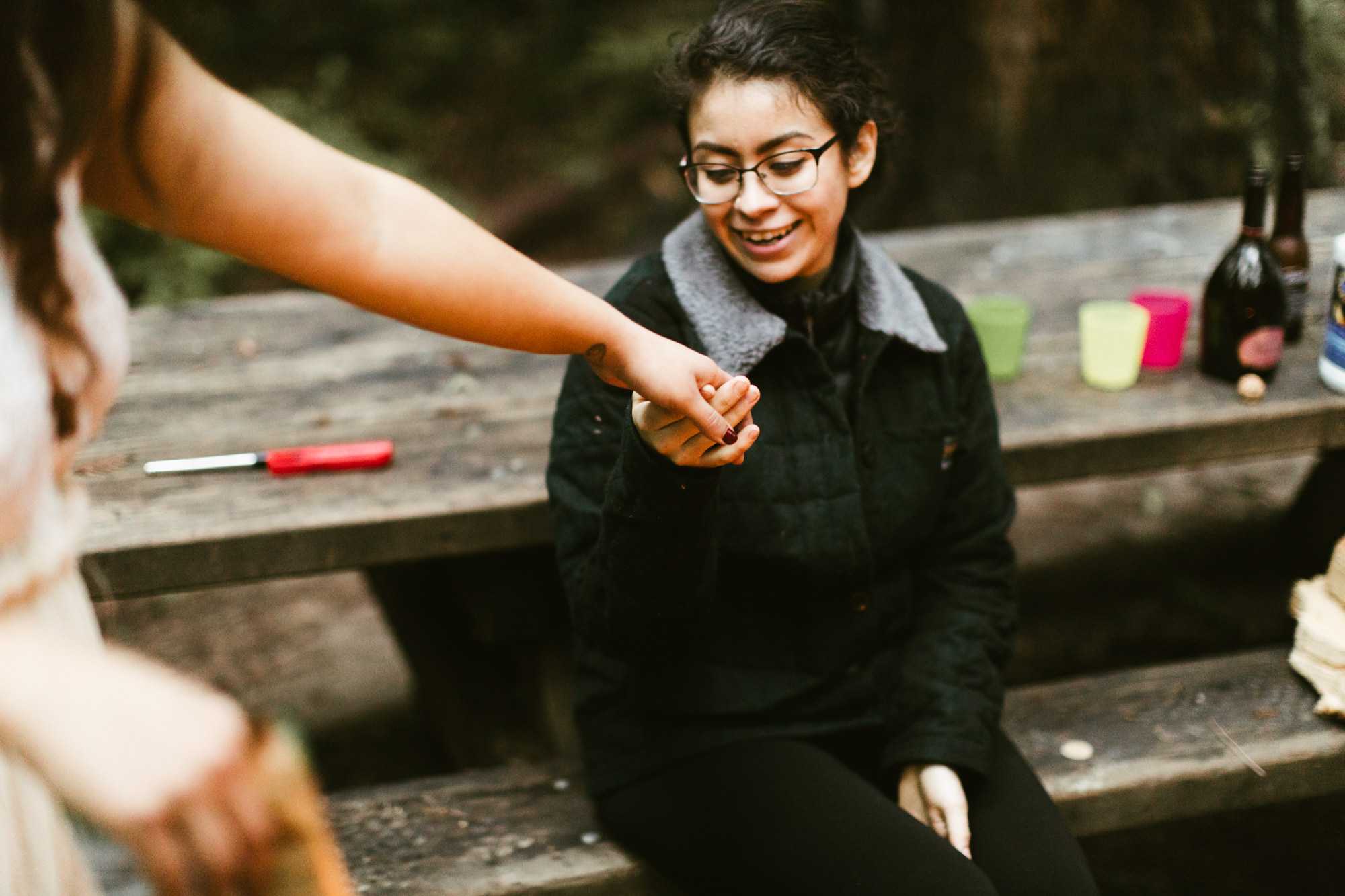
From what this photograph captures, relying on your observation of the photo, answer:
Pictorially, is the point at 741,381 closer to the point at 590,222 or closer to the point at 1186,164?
the point at 1186,164

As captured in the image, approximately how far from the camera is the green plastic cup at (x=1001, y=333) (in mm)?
2225

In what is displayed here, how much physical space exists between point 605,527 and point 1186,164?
3.66 metres

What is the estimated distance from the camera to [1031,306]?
8.84 ft

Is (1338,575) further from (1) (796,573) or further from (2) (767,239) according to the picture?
(2) (767,239)

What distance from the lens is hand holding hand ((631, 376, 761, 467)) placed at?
1.28 m

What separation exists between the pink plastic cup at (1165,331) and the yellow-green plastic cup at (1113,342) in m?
0.03

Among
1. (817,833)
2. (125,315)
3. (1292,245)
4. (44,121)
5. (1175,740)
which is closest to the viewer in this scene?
(44,121)

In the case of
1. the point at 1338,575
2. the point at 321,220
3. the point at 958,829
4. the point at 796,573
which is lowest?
the point at 958,829

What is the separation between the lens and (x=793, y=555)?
1.62m

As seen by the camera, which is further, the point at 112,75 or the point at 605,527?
the point at 605,527

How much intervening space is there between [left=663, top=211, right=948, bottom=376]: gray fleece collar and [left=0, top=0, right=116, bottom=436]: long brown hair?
920 millimetres

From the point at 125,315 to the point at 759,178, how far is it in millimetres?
954

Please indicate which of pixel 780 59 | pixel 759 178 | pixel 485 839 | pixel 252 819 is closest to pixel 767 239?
pixel 759 178

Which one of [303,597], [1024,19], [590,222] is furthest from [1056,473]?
[590,222]
